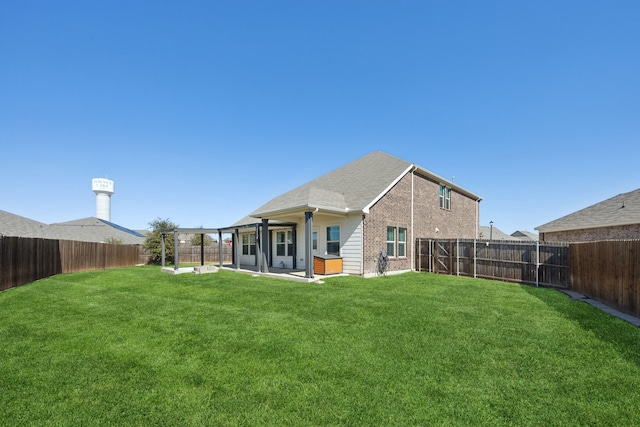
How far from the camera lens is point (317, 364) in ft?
14.0

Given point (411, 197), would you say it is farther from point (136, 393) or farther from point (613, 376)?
point (136, 393)

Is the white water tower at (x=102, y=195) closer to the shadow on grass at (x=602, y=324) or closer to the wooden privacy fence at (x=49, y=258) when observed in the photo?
the wooden privacy fence at (x=49, y=258)

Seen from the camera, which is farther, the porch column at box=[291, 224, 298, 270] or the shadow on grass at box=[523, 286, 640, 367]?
the porch column at box=[291, 224, 298, 270]

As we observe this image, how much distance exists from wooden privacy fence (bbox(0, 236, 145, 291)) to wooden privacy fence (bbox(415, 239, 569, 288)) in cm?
1825

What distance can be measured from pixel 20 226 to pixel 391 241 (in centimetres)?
2728

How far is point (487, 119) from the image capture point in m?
15.7

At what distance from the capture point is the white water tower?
205ft

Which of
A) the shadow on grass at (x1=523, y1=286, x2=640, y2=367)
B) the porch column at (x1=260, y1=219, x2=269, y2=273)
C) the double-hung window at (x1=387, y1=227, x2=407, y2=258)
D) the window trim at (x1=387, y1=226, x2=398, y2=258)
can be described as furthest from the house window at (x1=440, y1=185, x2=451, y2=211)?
the porch column at (x1=260, y1=219, x2=269, y2=273)

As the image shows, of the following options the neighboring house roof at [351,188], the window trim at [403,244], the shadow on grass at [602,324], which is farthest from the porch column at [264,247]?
the shadow on grass at [602,324]

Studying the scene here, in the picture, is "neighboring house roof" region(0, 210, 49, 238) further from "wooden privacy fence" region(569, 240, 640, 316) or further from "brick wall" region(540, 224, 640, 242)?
"brick wall" region(540, 224, 640, 242)

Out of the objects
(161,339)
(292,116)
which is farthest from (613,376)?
(292,116)

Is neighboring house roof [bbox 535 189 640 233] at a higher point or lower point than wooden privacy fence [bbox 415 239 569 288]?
higher

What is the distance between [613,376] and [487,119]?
48.3 ft

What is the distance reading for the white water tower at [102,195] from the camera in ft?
205
